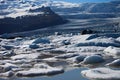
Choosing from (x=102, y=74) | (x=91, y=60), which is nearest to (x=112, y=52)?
(x=91, y=60)

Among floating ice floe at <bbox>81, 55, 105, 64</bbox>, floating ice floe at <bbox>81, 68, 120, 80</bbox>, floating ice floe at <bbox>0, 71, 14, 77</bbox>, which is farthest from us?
floating ice floe at <bbox>81, 55, 105, 64</bbox>

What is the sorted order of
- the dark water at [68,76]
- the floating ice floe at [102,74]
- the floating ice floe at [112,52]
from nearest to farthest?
1. the floating ice floe at [102,74]
2. the dark water at [68,76]
3. the floating ice floe at [112,52]

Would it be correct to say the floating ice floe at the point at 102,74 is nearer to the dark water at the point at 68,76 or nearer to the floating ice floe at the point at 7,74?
the dark water at the point at 68,76

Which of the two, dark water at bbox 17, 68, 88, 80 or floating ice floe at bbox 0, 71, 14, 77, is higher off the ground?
dark water at bbox 17, 68, 88, 80

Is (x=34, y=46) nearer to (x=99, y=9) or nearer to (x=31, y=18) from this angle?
(x=31, y=18)

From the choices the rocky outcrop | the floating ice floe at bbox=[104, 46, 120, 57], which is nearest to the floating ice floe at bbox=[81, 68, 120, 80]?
the floating ice floe at bbox=[104, 46, 120, 57]

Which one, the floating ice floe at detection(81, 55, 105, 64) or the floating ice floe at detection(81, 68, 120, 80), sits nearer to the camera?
the floating ice floe at detection(81, 68, 120, 80)

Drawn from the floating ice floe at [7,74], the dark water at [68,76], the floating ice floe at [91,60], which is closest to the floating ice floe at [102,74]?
the dark water at [68,76]

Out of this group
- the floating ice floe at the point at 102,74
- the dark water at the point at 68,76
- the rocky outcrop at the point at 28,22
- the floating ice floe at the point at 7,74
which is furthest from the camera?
the rocky outcrop at the point at 28,22

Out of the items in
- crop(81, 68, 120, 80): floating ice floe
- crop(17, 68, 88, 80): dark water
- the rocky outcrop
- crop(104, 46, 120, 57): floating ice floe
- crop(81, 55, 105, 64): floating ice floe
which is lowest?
the rocky outcrop

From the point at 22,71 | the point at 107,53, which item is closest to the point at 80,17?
the point at 107,53

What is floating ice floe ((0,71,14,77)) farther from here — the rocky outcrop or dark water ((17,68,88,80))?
the rocky outcrop

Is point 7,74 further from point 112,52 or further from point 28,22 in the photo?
point 28,22

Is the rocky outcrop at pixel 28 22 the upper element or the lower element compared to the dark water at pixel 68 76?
lower
